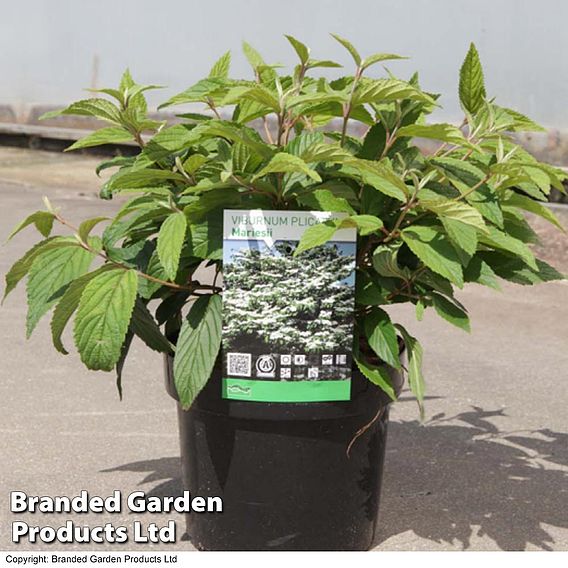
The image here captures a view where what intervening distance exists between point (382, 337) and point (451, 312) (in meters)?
0.15

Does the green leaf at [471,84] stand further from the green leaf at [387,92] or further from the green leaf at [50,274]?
the green leaf at [50,274]

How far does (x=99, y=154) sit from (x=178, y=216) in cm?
793

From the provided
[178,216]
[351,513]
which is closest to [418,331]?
[351,513]

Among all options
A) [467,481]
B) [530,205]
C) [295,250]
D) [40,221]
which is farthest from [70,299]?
[467,481]

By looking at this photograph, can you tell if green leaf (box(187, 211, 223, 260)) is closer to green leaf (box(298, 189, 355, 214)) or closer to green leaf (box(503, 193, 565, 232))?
green leaf (box(298, 189, 355, 214))

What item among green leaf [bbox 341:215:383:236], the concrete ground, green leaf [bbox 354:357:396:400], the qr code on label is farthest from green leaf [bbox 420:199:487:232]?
the concrete ground

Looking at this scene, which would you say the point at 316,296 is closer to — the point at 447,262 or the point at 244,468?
the point at 447,262

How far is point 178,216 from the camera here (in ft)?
6.90

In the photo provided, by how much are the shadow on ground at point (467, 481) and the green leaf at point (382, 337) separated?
59cm

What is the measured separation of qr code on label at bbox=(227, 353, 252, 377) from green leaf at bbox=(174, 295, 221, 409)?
0.04m

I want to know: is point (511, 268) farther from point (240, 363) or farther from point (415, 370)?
point (240, 363)

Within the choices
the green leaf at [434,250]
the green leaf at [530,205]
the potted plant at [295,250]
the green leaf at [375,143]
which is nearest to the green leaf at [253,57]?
the potted plant at [295,250]

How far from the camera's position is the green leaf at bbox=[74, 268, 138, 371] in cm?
206

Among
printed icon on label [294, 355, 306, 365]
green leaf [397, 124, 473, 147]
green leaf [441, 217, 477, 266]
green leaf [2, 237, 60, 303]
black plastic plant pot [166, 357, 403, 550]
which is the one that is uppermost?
green leaf [397, 124, 473, 147]
